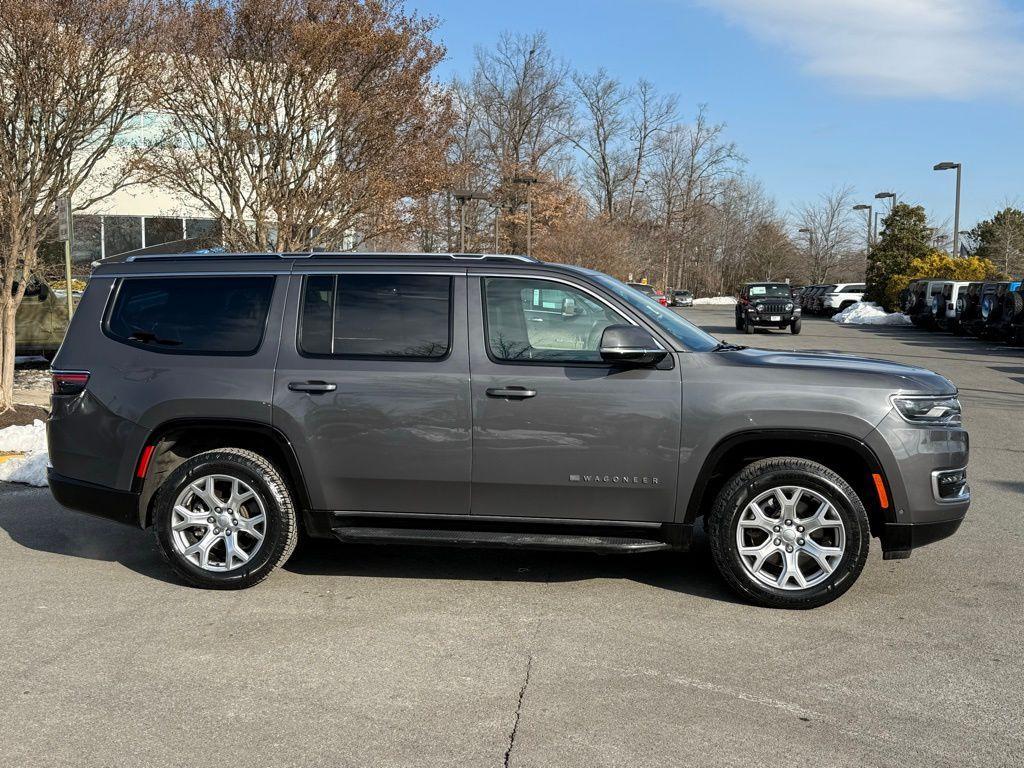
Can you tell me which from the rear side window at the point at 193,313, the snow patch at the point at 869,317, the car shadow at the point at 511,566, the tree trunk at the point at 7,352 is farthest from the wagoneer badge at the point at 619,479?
the snow patch at the point at 869,317

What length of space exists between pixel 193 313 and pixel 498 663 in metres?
2.71

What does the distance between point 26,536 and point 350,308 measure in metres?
3.04

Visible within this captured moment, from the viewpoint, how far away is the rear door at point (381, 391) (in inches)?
199

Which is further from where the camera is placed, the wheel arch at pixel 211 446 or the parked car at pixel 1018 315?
the parked car at pixel 1018 315

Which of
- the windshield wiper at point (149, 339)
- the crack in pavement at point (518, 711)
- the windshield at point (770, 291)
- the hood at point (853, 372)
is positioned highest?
the windshield at point (770, 291)

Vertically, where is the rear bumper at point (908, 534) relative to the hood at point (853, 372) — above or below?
below

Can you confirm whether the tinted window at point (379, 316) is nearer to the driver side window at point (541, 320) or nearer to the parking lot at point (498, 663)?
the driver side window at point (541, 320)

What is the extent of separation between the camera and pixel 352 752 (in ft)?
11.2

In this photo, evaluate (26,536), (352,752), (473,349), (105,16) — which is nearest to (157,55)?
(105,16)

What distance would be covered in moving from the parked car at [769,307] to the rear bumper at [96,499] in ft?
95.4

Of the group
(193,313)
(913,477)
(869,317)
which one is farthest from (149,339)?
(869,317)

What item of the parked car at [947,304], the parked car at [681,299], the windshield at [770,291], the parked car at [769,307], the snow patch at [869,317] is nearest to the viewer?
the parked car at [947,304]

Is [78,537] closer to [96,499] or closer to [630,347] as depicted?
[96,499]

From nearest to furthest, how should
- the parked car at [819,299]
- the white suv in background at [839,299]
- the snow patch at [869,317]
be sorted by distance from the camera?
the snow patch at [869,317] → the white suv in background at [839,299] → the parked car at [819,299]
